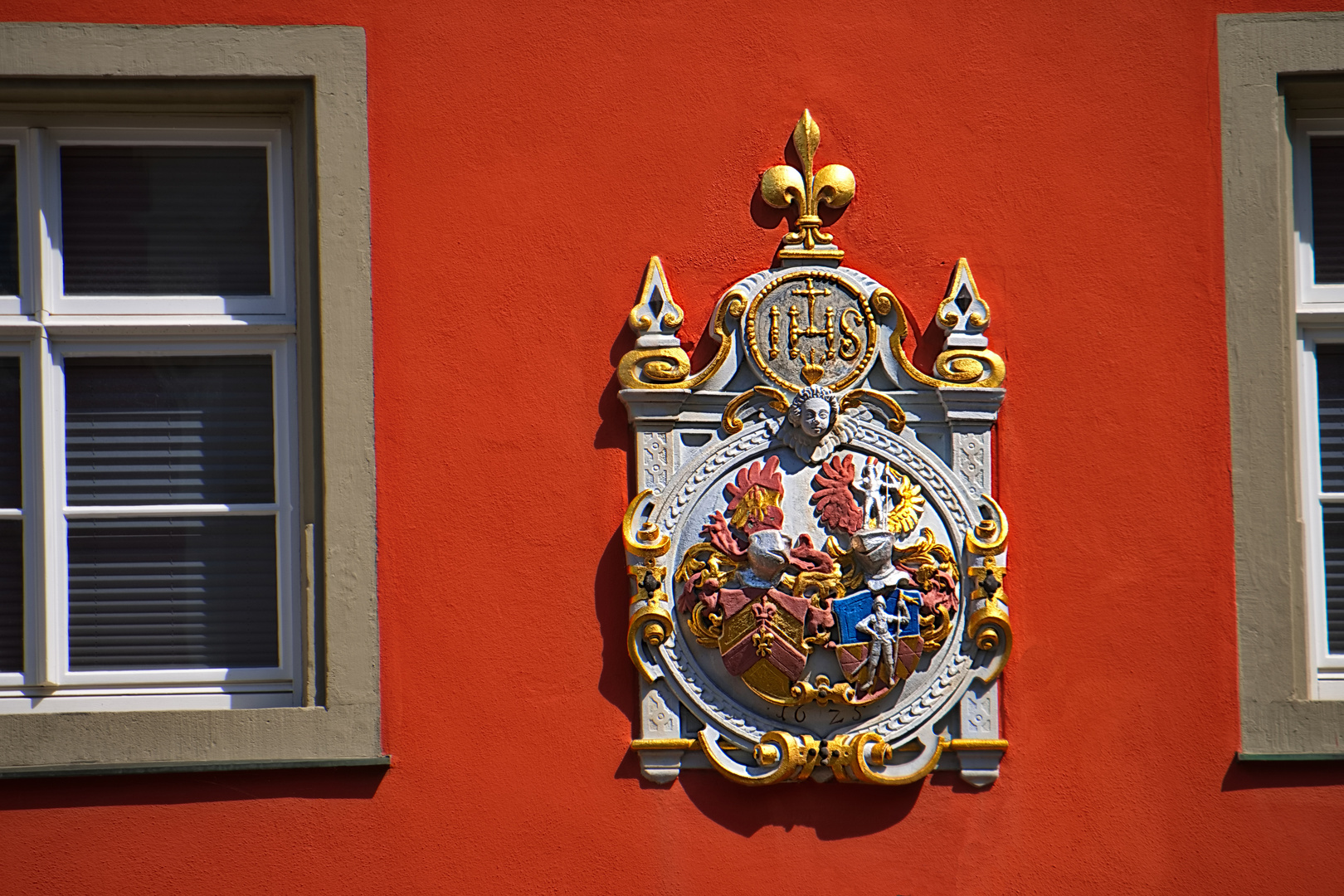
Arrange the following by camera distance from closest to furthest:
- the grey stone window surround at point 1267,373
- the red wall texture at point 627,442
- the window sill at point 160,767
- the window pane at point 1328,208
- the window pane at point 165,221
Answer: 1. the window sill at point 160,767
2. the red wall texture at point 627,442
3. the grey stone window surround at point 1267,373
4. the window pane at point 165,221
5. the window pane at point 1328,208

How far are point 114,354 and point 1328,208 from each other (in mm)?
3357

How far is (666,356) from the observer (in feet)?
11.6

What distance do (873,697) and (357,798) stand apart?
4.35 ft

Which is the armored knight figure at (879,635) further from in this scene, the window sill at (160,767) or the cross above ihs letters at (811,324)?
the window sill at (160,767)

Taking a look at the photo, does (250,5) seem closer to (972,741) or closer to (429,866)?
(429,866)

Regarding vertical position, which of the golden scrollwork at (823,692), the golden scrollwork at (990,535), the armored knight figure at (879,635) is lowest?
the golden scrollwork at (823,692)

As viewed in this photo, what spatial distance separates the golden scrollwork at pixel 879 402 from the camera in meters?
3.57

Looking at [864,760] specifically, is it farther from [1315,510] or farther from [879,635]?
[1315,510]

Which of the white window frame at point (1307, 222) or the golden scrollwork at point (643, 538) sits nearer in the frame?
the golden scrollwork at point (643, 538)

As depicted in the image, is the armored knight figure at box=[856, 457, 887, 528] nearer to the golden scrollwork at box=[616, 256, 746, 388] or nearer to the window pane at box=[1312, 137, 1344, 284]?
the golden scrollwork at box=[616, 256, 746, 388]

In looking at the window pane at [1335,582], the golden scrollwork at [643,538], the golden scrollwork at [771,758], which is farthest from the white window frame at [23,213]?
the window pane at [1335,582]

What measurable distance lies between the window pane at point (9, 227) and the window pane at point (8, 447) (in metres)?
0.21

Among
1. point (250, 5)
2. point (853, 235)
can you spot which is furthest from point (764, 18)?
point (250, 5)

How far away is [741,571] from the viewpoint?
3.47m
